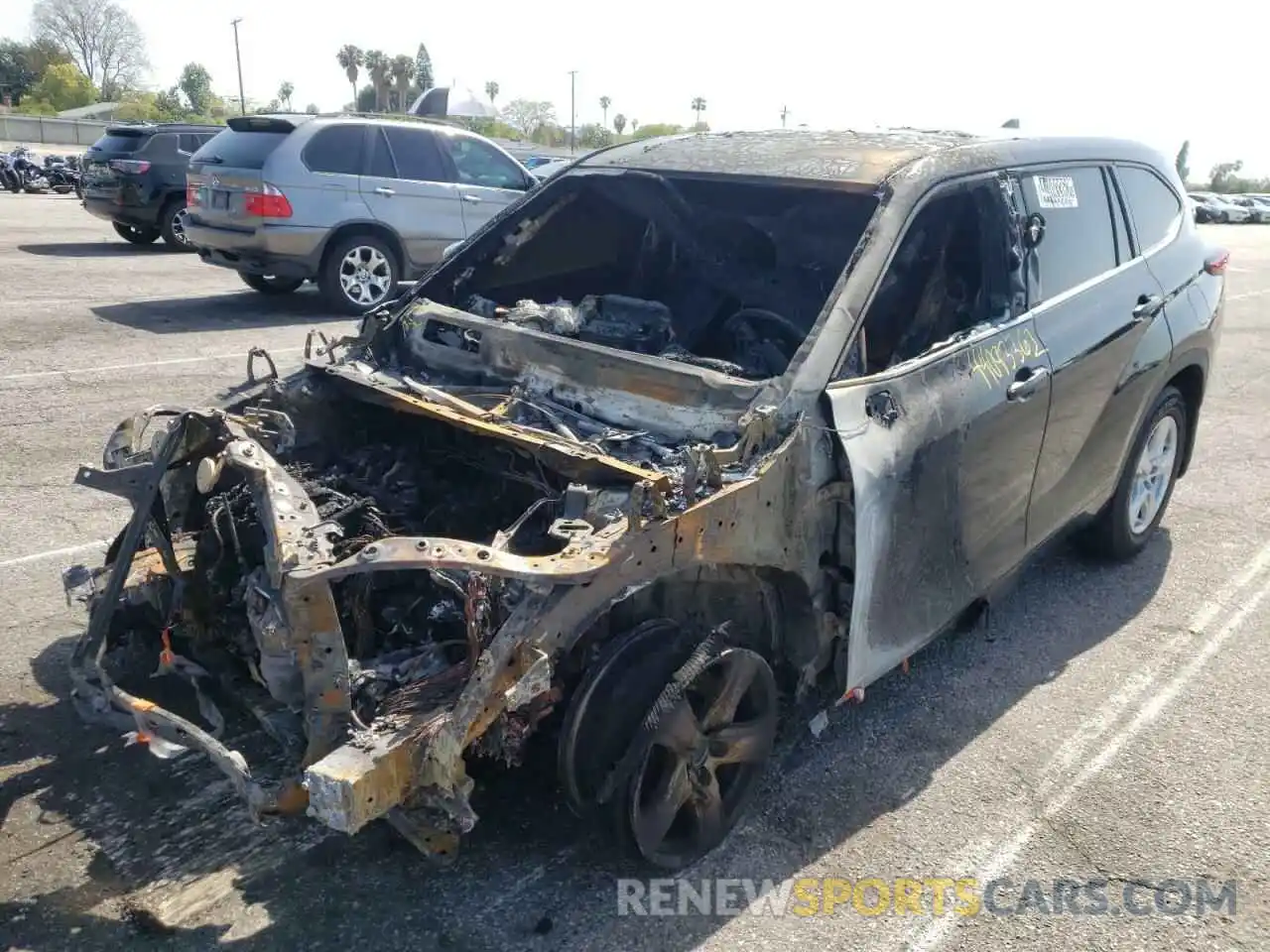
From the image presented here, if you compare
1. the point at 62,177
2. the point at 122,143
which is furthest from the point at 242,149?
the point at 62,177

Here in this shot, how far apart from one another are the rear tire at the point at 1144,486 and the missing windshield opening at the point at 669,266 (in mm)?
1693

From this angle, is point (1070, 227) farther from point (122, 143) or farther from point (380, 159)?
point (122, 143)

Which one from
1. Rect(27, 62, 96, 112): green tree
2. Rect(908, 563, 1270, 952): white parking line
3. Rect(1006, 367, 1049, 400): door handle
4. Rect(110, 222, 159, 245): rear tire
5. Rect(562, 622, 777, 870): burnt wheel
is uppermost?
Rect(27, 62, 96, 112): green tree

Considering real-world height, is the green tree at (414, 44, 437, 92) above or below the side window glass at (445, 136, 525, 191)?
above

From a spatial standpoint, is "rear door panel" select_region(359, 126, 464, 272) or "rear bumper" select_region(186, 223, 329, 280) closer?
"rear bumper" select_region(186, 223, 329, 280)

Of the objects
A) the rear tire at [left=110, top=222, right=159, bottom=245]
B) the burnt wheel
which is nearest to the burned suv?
the burnt wheel

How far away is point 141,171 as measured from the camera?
1466 cm

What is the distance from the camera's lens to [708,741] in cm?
296

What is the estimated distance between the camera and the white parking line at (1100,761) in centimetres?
290

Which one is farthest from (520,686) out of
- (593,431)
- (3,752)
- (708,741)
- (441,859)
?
(3,752)

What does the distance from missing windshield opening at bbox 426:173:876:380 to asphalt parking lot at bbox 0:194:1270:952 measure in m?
1.60

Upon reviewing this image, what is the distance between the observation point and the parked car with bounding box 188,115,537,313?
10570mm

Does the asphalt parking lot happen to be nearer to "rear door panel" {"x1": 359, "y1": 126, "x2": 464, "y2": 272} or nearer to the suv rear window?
"rear door panel" {"x1": 359, "y1": 126, "x2": 464, "y2": 272}

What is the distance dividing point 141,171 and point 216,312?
195 inches
